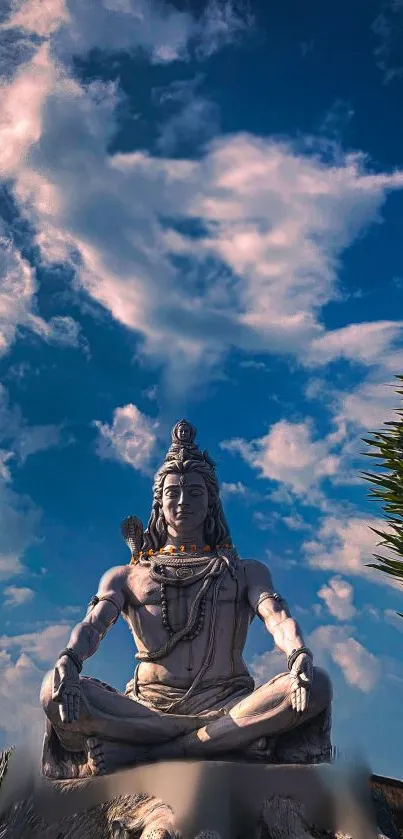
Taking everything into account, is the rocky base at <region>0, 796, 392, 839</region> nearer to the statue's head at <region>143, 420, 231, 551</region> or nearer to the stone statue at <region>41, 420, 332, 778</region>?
the stone statue at <region>41, 420, 332, 778</region>

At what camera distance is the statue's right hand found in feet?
23.4

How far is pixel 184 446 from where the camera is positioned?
942 centimetres

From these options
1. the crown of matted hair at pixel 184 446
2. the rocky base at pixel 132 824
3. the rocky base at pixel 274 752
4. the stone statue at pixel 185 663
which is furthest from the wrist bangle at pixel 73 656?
the crown of matted hair at pixel 184 446

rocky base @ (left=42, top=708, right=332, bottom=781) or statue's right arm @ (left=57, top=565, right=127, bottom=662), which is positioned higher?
statue's right arm @ (left=57, top=565, right=127, bottom=662)

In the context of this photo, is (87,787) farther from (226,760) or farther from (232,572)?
(232,572)

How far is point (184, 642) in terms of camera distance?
329 inches

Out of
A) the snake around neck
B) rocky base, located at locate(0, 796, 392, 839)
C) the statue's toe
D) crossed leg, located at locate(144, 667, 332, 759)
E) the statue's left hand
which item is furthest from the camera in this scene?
the snake around neck

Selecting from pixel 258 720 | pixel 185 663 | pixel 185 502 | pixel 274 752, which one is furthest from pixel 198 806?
pixel 185 502

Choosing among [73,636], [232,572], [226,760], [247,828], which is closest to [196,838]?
[247,828]

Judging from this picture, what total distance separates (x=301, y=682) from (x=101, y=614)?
2.16 m

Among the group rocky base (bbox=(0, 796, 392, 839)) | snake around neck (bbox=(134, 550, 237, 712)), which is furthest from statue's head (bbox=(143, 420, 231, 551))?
rocky base (bbox=(0, 796, 392, 839))

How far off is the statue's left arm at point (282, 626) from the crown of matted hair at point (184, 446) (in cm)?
123

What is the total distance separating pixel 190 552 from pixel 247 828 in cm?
307

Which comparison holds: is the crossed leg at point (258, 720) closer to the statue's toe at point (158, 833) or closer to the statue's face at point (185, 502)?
the statue's toe at point (158, 833)
